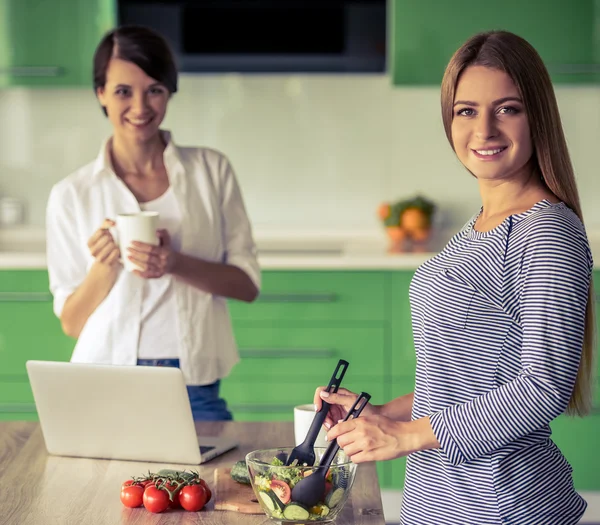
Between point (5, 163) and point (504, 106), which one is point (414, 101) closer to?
point (5, 163)

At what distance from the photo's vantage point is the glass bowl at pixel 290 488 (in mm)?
1339

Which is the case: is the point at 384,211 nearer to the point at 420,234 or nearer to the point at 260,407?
the point at 420,234

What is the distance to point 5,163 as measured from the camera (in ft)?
13.5

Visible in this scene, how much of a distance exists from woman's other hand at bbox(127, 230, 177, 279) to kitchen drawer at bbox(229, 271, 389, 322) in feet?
4.84

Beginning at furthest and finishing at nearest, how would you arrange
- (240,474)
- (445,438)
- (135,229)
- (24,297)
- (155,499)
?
1. (24,297)
2. (135,229)
3. (240,474)
4. (155,499)
5. (445,438)

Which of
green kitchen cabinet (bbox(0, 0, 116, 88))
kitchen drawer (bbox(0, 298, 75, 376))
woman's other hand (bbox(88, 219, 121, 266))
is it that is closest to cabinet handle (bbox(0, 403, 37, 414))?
kitchen drawer (bbox(0, 298, 75, 376))

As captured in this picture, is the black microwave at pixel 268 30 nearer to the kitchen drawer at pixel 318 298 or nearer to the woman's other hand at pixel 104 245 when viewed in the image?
the kitchen drawer at pixel 318 298

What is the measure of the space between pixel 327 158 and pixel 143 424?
2.62m

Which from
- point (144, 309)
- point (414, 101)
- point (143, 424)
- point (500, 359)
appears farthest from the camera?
point (414, 101)

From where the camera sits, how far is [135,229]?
1.94 m

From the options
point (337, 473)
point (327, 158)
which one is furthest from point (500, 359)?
point (327, 158)

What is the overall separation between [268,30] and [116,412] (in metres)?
2.33

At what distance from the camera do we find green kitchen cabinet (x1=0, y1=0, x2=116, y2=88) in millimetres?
3713

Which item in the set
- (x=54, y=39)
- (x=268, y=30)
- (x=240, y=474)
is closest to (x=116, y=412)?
(x=240, y=474)
